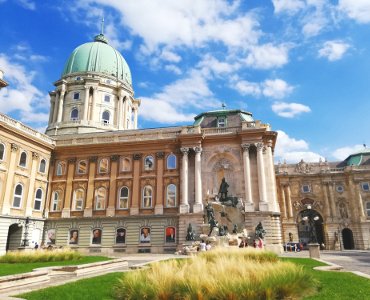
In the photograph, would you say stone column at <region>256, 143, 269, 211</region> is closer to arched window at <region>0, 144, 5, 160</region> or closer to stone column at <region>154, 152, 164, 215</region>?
stone column at <region>154, 152, 164, 215</region>

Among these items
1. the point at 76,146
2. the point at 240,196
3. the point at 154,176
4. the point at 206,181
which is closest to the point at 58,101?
the point at 76,146

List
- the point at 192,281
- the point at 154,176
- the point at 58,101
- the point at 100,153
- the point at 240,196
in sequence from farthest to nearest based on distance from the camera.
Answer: the point at 58,101 → the point at 100,153 → the point at 154,176 → the point at 240,196 → the point at 192,281

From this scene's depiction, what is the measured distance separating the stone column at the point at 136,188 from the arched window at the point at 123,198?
1236 mm

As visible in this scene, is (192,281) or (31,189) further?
(31,189)

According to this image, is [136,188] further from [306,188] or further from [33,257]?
[306,188]

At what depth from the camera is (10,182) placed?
3575 cm

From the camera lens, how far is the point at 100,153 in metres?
42.7

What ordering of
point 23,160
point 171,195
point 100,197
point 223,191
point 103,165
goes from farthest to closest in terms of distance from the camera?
point 103,165 < point 100,197 < point 171,195 < point 23,160 < point 223,191

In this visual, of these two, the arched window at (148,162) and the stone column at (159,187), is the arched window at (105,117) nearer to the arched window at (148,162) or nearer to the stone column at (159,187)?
the arched window at (148,162)

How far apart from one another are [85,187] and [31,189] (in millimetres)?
6462

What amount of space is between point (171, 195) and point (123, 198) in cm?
640

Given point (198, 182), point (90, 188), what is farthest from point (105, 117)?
point (198, 182)

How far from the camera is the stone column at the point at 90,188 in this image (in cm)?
4025

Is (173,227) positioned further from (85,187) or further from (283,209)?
(283,209)
